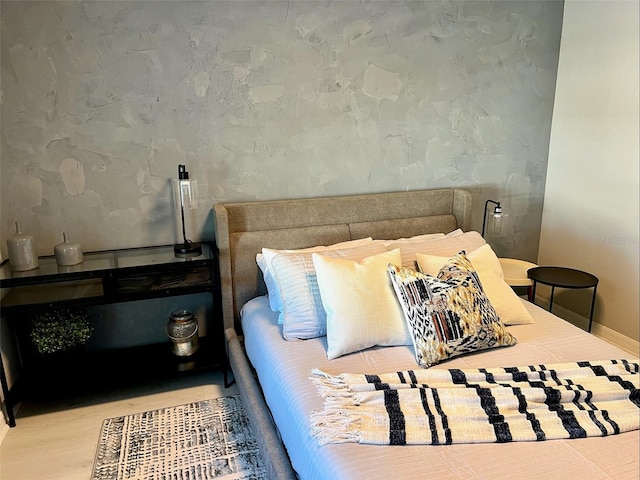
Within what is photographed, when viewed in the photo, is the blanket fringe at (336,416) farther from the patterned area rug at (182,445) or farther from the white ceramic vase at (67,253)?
the white ceramic vase at (67,253)

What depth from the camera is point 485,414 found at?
1733mm

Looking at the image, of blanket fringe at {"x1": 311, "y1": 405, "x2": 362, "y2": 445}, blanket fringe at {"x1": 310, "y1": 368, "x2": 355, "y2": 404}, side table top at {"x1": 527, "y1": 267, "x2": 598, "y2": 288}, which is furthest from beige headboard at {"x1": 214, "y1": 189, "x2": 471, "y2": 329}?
blanket fringe at {"x1": 311, "y1": 405, "x2": 362, "y2": 445}

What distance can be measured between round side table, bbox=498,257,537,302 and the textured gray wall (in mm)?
408

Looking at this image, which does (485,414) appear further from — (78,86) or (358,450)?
(78,86)

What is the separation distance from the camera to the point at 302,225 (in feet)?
9.80

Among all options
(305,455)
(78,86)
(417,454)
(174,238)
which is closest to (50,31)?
(78,86)

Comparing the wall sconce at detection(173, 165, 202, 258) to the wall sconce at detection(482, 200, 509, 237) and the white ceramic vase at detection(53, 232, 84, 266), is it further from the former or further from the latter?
the wall sconce at detection(482, 200, 509, 237)

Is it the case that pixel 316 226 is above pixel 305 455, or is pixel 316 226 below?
above

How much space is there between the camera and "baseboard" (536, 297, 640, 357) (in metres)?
3.18

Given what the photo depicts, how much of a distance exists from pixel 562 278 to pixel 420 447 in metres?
1.93

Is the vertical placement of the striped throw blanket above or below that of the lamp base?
below

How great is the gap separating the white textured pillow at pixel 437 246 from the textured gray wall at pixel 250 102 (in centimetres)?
56

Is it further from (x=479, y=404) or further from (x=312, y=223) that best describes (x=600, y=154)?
(x=479, y=404)

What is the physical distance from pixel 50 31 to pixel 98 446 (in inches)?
78.8
